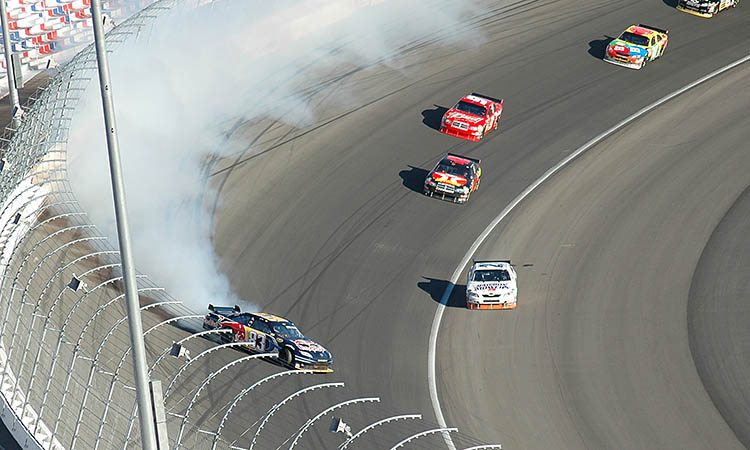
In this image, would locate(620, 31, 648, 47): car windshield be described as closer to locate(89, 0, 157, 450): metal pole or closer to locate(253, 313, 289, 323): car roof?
locate(253, 313, 289, 323): car roof

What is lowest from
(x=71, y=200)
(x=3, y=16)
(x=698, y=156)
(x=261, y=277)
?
(x=698, y=156)

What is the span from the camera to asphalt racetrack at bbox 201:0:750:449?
26875mm

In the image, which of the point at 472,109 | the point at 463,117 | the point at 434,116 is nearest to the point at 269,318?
the point at 463,117

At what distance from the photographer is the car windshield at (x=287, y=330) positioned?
2700 centimetres

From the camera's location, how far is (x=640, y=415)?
1022 inches

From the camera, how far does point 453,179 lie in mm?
36250

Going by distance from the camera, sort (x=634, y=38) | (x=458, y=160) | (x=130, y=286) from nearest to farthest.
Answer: (x=130, y=286), (x=458, y=160), (x=634, y=38)

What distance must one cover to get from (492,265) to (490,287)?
1.00 metres

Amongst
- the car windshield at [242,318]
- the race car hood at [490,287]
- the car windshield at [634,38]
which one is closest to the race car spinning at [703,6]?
the car windshield at [634,38]

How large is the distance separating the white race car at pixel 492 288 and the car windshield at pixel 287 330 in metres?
5.61

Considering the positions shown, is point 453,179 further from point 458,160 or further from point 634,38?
point 634,38

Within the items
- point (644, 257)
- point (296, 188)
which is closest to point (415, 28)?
point (296, 188)

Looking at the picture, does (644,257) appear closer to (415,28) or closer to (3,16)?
(415,28)

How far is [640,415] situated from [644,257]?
869 cm
